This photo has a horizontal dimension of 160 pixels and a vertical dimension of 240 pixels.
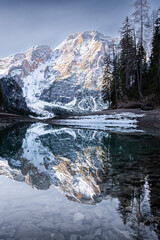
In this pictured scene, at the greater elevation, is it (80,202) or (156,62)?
(156,62)

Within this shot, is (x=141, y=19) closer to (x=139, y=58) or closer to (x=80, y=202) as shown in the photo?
(x=139, y=58)

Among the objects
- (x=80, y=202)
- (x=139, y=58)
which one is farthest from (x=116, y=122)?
(x=80, y=202)

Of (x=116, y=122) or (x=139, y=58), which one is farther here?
(x=139, y=58)

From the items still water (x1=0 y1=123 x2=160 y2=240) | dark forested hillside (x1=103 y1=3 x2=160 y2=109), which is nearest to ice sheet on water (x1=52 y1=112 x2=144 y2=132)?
dark forested hillside (x1=103 y1=3 x2=160 y2=109)

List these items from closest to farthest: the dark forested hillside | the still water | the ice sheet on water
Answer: the still water → the ice sheet on water → the dark forested hillside

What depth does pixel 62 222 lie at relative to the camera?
3.36 meters

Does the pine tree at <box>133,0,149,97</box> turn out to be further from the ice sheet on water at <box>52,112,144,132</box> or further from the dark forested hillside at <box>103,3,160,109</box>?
the ice sheet on water at <box>52,112,144,132</box>

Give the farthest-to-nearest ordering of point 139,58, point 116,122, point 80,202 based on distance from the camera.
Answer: point 139,58
point 116,122
point 80,202

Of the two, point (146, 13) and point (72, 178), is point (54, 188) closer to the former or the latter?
point (72, 178)

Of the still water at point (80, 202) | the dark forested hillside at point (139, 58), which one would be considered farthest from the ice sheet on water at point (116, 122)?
the still water at point (80, 202)

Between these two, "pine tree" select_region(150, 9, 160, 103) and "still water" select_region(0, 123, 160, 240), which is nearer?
"still water" select_region(0, 123, 160, 240)

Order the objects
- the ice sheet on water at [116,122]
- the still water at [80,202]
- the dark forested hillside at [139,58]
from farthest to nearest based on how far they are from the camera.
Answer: the dark forested hillside at [139,58]
the ice sheet on water at [116,122]
the still water at [80,202]

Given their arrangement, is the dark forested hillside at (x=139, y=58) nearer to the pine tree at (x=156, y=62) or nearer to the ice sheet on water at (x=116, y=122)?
the pine tree at (x=156, y=62)

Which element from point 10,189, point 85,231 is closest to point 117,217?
point 85,231
